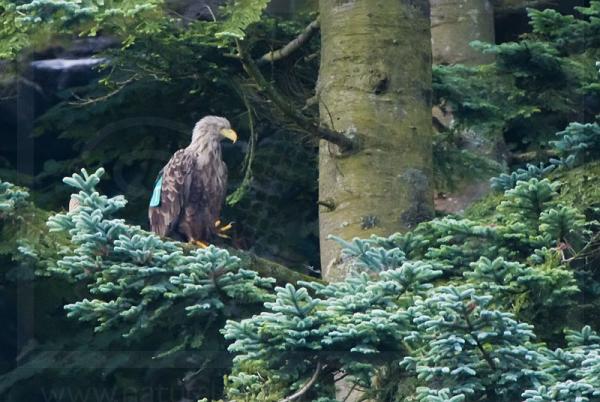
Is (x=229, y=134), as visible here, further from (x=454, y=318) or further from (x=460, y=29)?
(x=454, y=318)

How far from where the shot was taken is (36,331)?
33.9ft

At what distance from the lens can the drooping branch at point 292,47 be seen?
899cm

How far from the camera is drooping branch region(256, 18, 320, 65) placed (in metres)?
8.99

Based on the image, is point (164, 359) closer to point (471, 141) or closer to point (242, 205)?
point (242, 205)

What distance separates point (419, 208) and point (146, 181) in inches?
119

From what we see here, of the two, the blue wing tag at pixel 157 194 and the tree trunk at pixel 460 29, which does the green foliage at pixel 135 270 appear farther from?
the tree trunk at pixel 460 29

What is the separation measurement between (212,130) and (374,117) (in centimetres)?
188

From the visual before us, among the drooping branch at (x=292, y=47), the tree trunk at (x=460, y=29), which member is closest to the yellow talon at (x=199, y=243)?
the drooping branch at (x=292, y=47)

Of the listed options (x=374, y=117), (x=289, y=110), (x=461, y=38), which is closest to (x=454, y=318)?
(x=289, y=110)

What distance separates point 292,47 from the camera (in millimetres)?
9055

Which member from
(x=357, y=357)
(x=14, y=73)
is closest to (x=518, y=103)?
(x=357, y=357)

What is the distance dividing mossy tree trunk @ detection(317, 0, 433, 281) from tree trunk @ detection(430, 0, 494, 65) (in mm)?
2319

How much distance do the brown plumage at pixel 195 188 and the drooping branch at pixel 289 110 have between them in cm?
177

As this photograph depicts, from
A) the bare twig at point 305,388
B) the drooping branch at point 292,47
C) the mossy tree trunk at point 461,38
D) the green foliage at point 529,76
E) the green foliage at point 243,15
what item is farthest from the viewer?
the mossy tree trunk at point 461,38
